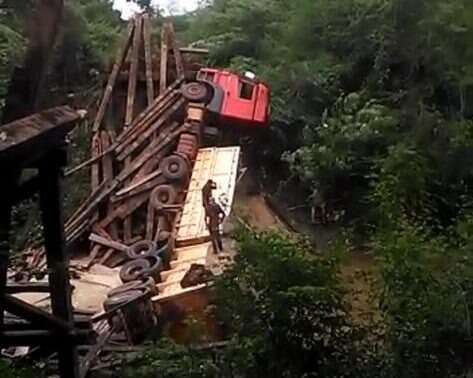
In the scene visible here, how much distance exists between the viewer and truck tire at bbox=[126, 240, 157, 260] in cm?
1007

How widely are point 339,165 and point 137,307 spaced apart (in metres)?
3.51

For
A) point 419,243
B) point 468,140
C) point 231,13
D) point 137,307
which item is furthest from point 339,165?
point 231,13

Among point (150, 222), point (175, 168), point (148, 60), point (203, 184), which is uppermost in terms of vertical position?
point (148, 60)

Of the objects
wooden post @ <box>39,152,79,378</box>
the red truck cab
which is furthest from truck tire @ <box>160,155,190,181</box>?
wooden post @ <box>39,152,79,378</box>

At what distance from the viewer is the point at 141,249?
409 inches

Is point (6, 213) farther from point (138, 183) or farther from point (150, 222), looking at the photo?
point (138, 183)

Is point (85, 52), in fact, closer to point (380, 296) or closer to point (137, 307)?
point (137, 307)

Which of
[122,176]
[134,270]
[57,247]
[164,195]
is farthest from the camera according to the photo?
[122,176]

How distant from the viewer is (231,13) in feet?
53.1

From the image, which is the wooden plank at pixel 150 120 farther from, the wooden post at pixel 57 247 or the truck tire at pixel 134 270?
the wooden post at pixel 57 247

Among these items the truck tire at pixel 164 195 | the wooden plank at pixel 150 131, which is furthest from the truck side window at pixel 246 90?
the truck tire at pixel 164 195

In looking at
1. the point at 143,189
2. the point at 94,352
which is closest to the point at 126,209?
the point at 143,189

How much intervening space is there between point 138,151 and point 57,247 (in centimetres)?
727

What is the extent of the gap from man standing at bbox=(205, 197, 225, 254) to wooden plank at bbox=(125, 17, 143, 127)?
12.8 ft
